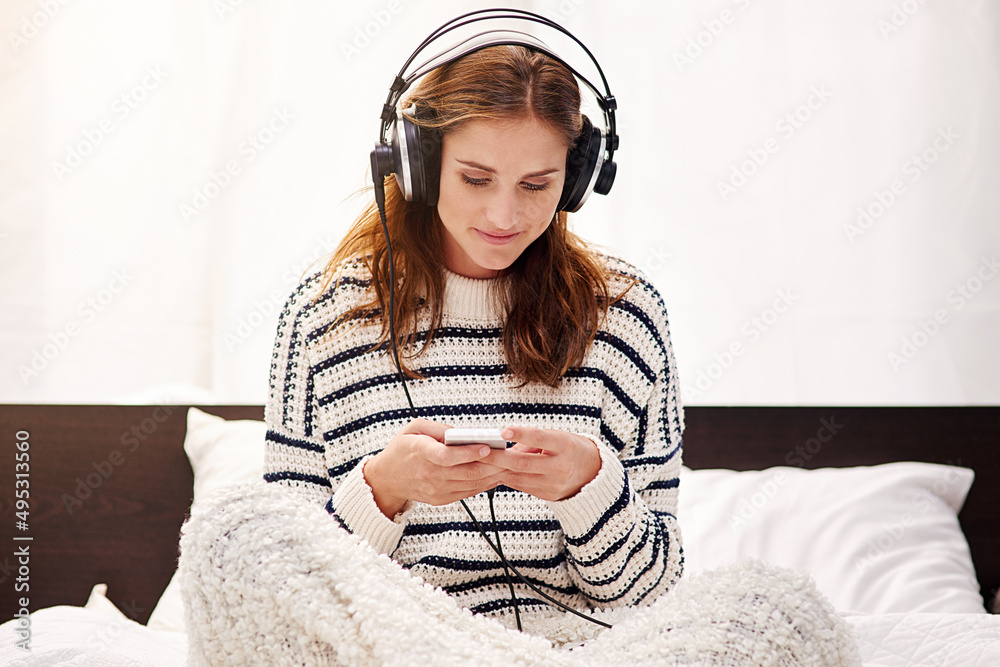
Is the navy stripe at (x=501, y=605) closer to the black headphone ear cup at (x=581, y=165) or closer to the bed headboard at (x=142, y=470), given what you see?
the black headphone ear cup at (x=581, y=165)

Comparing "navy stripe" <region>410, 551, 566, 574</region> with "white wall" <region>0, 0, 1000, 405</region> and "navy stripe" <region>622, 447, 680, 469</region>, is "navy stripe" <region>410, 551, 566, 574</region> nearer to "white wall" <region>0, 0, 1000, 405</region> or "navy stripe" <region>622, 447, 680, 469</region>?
"navy stripe" <region>622, 447, 680, 469</region>

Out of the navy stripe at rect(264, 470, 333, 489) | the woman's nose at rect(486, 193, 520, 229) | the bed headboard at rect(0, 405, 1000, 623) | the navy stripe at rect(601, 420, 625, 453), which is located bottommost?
the bed headboard at rect(0, 405, 1000, 623)

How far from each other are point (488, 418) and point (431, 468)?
247 millimetres

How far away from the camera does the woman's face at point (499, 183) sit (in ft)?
2.92

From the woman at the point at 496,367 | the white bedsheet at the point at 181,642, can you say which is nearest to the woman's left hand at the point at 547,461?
the woman at the point at 496,367

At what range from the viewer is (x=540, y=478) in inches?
31.2

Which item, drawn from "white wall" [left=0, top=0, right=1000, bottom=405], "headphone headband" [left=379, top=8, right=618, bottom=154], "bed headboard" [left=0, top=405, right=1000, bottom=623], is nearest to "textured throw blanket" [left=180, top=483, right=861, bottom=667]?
"headphone headband" [left=379, top=8, right=618, bottom=154]

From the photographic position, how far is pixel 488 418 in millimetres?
995

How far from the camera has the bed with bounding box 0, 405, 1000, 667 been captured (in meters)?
1.35

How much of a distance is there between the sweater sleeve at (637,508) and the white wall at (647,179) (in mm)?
658

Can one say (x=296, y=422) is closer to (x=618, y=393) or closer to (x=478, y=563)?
(x=478, y=563)

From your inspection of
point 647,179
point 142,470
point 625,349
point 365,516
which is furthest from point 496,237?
point 142,470

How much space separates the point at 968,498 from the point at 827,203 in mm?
657

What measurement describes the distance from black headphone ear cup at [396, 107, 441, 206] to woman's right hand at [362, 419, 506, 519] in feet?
0.94
